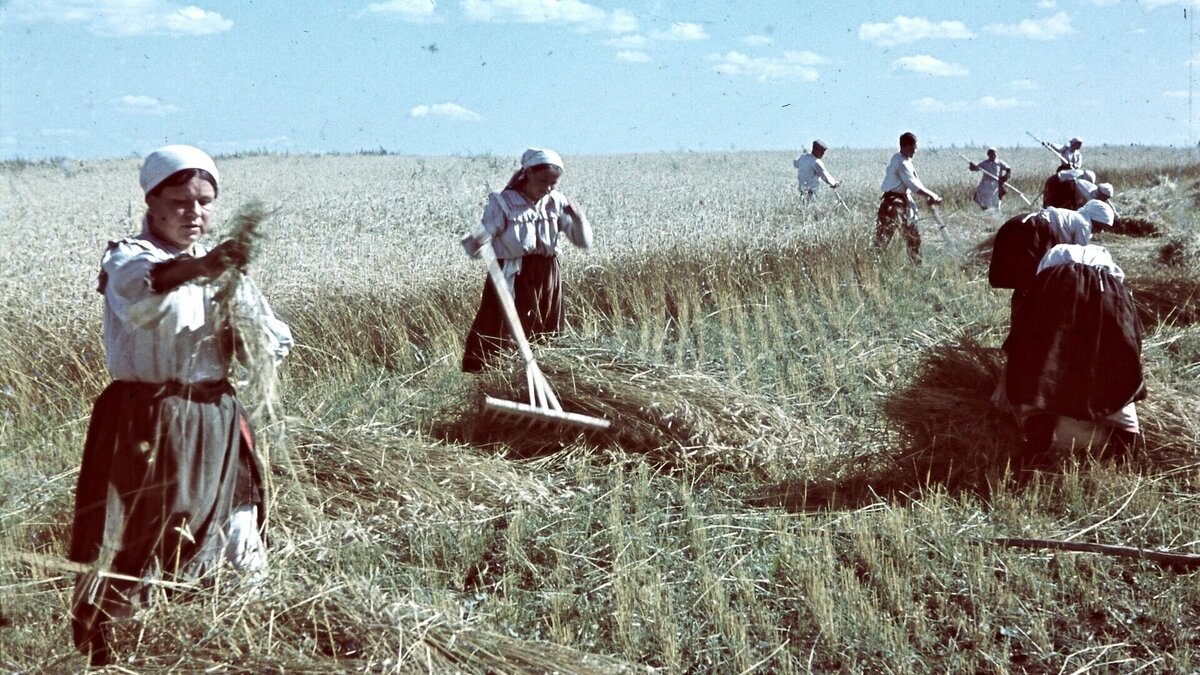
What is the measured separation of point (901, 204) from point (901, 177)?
0.27 metres

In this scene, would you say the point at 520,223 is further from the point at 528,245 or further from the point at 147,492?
the point at 147,492

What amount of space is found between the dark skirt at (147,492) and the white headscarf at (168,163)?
18.2 inches

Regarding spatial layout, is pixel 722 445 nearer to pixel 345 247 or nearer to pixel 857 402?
pixel 857 402

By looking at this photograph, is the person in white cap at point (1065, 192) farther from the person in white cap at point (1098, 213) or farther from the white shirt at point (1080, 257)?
the white shirt at point (1080, 257)

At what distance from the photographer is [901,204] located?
32.6 feet

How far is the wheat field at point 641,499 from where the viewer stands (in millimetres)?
2711

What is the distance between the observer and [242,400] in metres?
2.94

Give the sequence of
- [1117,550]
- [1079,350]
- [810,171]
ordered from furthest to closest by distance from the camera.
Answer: [810,171] < [1079,350] < [1117,550]

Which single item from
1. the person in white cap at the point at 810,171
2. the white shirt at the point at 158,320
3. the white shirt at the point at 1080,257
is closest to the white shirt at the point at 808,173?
the person in white cap at the point at 810,171

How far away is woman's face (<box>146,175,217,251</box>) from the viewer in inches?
94.8

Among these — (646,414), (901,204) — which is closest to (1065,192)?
(646,414)

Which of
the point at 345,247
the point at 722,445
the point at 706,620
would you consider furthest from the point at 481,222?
the point at 345,247

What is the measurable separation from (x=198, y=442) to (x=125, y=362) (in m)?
0.24

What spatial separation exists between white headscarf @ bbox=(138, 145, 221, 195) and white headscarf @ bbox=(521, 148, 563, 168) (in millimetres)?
2698
